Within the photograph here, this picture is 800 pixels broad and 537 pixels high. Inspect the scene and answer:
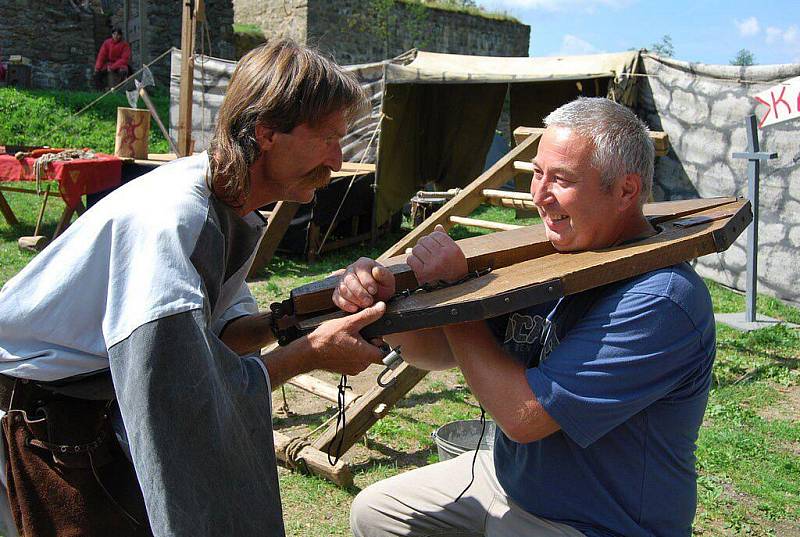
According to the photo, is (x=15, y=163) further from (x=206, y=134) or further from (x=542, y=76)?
(x=542, y=76)

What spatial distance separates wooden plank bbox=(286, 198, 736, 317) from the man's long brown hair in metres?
0.30

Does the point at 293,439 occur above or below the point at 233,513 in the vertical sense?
below

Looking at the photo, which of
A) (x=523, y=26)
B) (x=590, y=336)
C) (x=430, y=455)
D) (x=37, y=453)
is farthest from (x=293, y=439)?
(x=523, y=26)

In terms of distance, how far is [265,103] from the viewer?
1809 mm

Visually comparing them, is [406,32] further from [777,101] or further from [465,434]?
[465,434]

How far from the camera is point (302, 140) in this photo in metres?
1.88

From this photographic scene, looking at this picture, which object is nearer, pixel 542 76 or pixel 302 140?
pixel 302 140

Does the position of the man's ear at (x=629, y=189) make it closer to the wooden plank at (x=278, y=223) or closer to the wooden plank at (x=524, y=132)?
the wooden plank at (x=524, y=132)

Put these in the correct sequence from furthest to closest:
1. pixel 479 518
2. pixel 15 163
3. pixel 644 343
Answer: pixel 15 163 < pixel 479 518 < pixel 644 343

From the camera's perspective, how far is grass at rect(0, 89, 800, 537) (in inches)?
138

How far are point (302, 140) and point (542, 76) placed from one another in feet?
24.2

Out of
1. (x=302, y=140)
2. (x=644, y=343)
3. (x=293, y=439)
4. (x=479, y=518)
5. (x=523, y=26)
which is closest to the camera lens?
(x=644, y=343)

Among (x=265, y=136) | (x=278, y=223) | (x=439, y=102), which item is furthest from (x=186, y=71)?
(x=265, y=136)

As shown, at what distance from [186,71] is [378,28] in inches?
510
